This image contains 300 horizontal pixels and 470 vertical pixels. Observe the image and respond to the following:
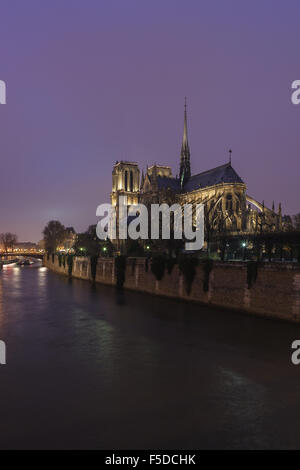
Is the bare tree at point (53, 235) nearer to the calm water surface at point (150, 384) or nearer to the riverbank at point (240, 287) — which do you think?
the riverbank at point (240, 287)

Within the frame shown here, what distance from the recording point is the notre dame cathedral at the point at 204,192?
167 feet

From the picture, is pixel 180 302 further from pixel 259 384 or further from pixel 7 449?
pixel 7 449

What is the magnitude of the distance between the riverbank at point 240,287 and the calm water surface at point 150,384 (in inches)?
37.2

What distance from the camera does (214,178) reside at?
76750 millimetres

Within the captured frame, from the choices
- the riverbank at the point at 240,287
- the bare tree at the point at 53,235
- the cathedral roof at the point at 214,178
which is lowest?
the riverbank at the point at 240,287

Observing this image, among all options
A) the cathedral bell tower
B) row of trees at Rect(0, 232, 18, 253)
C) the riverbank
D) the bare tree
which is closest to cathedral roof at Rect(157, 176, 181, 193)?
the cathedral bell tower

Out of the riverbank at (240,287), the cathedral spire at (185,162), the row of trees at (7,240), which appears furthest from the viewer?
the row of trees at (7,240)

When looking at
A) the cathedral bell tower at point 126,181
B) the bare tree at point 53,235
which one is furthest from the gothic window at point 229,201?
the bare tree at point 53,235

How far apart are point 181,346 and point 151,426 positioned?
7.62m

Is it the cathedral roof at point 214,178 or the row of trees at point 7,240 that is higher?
the cathedral roof at point 214,178

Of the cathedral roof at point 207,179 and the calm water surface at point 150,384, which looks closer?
the calm water surface at point 150,384

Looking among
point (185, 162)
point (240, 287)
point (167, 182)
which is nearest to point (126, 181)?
point (167, 182)

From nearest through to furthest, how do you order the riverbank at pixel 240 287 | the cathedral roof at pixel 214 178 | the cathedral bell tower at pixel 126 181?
the riverbank at pixel 240 287 → the cathedral roof at pixel 214 178 → the cathedral bell tower at pixel 126 181

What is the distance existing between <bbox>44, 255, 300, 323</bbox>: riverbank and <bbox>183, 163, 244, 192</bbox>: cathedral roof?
138ft
